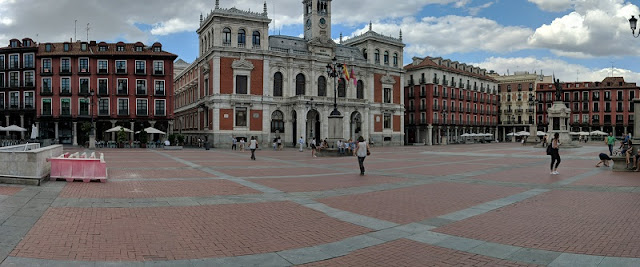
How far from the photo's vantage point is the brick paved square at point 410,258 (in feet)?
18.5

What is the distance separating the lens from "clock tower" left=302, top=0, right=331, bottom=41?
193 ft

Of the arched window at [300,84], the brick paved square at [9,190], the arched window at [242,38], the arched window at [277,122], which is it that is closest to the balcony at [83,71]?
the arched window at [242,38]

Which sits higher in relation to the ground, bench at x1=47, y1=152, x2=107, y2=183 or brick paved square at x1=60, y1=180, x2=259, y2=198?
bench at x1=47, y1=152, x2=107, y2=183

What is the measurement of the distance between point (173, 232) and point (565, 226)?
7.34 m

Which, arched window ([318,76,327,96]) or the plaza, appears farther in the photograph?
arched window ([318,76,327,96])

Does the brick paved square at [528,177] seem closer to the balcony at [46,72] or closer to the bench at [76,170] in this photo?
the bench at [76,170]

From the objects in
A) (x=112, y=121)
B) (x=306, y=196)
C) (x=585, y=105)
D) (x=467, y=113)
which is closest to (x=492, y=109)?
(x=467, y=113)

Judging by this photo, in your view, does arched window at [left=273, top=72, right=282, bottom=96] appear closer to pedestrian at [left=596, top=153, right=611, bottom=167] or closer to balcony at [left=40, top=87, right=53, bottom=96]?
balcony at [left=40, top=87, right=53, bottom=96]

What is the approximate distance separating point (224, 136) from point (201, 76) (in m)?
11.3

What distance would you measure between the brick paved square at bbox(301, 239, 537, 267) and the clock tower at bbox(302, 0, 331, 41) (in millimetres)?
53382

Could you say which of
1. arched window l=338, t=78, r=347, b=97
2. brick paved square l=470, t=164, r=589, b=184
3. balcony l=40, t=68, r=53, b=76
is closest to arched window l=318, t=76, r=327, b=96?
arched window l=338, t=78, r=347, b=97

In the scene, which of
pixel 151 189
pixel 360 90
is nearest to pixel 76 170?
pixel 151 189

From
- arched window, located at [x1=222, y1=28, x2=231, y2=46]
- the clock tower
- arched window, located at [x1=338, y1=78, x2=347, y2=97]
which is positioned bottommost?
arched window, located at [x1=338, y1=78, x2=347, y2=97]

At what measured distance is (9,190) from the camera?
10289 mm
